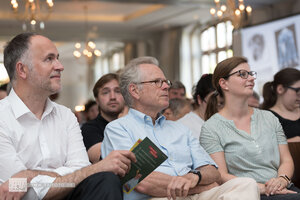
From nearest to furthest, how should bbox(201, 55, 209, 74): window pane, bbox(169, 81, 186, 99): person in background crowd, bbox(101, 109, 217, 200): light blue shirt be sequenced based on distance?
bbox(101, 109, 217, 200): light blue shirt
bbox(169, 81, 186, 99): person in background crowd
bbox(201, 55, 209, 74): window pane

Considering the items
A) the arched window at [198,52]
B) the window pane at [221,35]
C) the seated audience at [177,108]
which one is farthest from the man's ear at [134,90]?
the arched window at [198,52]

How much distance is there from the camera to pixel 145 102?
3.29 m

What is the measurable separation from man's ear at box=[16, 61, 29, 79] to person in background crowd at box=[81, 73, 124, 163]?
115 cm

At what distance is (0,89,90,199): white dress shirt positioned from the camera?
2574mm

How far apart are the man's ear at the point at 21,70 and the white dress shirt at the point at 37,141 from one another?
11 centimetres

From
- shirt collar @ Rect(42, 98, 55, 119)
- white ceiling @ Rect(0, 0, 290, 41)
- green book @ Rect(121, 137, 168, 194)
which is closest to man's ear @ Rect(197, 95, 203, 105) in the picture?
shirt collar @ Rect(42, 98, 55, 119)

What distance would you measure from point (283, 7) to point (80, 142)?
9.07m

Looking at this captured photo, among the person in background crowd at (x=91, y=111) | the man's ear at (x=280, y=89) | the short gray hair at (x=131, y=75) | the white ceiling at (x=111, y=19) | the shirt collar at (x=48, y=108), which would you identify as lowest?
the person in background crowd at (x=91, y=111)

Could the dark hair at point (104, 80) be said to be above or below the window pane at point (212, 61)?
below

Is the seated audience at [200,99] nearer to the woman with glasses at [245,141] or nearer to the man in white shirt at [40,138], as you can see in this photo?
the woman with glasses at [245,141]

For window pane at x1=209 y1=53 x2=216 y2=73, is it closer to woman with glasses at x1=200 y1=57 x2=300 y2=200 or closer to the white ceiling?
the white ceiling

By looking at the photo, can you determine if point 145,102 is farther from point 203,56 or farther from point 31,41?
point 203,56

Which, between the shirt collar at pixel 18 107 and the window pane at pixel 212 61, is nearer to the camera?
the shirt collar at pixel 18 107

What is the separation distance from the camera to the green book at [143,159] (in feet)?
8.16
